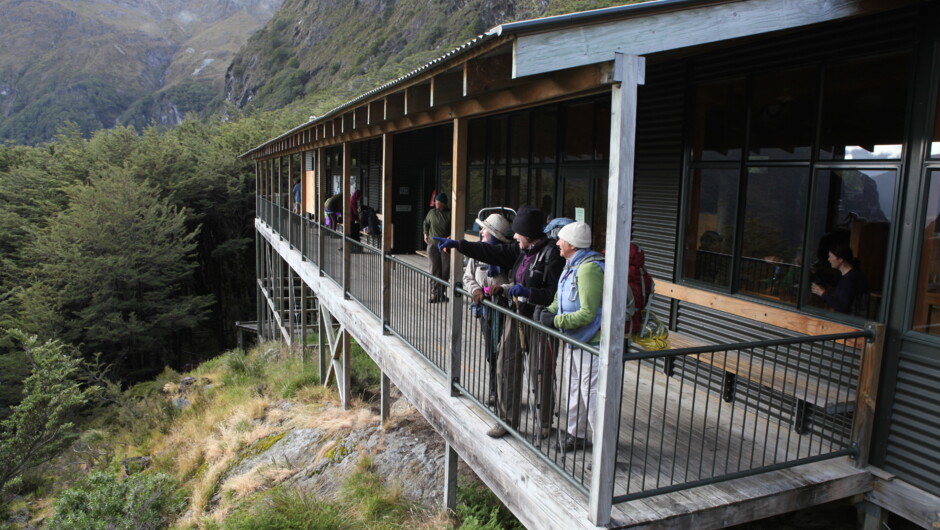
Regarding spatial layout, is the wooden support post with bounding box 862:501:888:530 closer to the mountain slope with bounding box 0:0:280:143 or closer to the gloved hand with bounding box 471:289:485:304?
the gloved hand with bounding box 471:289:485:304

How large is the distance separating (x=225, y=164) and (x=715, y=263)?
30.9 metres

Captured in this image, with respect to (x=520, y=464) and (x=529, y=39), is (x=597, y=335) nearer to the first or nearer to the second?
(x=520, y=464)

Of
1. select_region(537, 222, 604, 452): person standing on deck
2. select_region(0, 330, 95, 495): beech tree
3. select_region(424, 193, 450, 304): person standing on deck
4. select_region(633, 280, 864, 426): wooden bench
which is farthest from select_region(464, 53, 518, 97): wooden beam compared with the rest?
select_region(0, 330, 95, 495): beech tree

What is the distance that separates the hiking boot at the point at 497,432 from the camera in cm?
480

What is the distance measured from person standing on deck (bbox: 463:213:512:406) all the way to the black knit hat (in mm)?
588

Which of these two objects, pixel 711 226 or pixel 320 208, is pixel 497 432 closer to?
pixel 711 226

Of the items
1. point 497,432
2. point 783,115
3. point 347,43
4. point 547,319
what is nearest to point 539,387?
point 497,432

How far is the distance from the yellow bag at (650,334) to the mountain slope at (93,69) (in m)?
133

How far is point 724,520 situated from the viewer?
12.8 feet

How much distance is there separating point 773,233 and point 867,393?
1568mm

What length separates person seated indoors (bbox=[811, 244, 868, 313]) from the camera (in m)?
4.77

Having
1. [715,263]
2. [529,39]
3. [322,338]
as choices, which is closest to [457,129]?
[529,39]

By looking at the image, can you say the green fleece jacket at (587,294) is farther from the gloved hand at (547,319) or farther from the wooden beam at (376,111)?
the wooden beam at (376,111)

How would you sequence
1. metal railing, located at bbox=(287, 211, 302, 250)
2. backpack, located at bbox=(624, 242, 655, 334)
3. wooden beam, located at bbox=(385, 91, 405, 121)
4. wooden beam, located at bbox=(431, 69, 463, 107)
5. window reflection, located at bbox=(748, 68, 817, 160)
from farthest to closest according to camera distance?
metal railing, located at bbox=(287, 211, 302, 250)
wooden beam, located at bbox=(385, 91, 405, 121)
window reflection, located at bbox=(748, 68, 817, 160)
wooden beam, located at bbox=(431, 69, 463, 107)
backpack, located at bbox=(624, 242, 655, 334)
